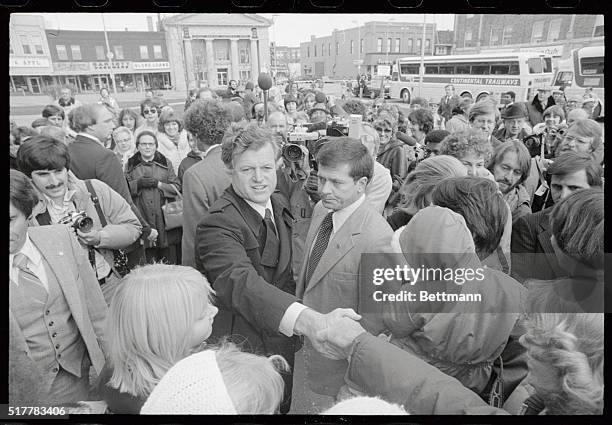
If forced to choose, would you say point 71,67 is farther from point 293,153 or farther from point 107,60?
point 293,153

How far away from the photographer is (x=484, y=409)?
100 centimetres

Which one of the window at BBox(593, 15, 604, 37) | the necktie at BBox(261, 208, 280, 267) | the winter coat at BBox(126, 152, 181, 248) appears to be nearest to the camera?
the window at BBox(593, 15, 604, 37)

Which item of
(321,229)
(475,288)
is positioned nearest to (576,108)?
(475,288)

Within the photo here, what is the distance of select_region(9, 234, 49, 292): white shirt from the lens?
1.11 m

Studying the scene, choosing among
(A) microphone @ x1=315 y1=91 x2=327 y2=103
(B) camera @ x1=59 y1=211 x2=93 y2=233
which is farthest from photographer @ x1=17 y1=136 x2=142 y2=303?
(A) microphone @ x1=315 y1=91 x2=327 y2=103

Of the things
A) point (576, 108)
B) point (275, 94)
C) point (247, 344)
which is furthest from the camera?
point (275, 94)

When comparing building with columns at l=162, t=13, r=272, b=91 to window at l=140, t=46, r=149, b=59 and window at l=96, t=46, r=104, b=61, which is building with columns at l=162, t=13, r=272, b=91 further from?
window at l=96, t=46, r=104, b=61

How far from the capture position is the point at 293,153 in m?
1.81

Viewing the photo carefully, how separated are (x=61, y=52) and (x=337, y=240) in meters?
1.03

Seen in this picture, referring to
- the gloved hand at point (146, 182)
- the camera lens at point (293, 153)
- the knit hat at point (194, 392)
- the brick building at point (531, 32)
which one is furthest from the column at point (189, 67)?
the knit hat at point (194, 392)

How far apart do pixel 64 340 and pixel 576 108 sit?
6.71 ft

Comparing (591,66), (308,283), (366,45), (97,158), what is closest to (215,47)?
(366,45)

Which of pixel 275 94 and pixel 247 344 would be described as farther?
pixel 275 94
